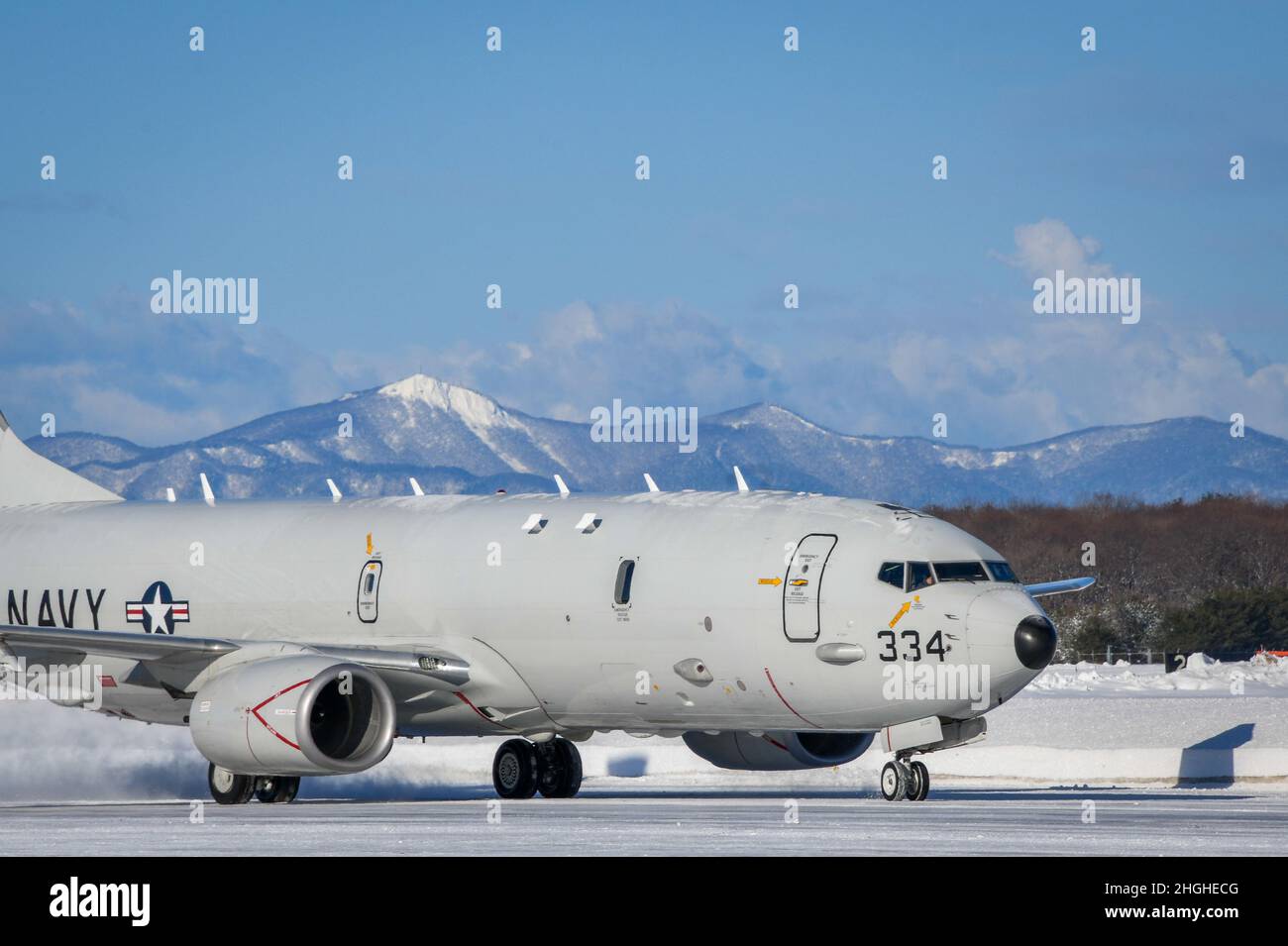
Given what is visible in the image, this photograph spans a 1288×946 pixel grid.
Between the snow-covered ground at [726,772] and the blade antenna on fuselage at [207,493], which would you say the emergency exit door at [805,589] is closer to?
the snow-covered ground at [726,772]

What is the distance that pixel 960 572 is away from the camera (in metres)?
27.9

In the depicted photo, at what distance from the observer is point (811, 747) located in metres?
32.0

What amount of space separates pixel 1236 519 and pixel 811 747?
121m

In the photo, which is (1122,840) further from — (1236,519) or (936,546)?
(1236,519)

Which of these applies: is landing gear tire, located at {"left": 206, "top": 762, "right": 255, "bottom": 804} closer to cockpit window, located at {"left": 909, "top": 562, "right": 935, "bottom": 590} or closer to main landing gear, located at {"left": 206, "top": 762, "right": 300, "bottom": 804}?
main landing gear, located at {"left": 206, "top": 762, "right": 300, "bottom": 804}

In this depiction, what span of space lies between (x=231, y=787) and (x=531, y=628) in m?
5.54

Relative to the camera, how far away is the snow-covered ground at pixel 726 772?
3756cm

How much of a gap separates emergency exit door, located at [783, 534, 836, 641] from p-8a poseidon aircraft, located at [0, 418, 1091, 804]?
0.03 m

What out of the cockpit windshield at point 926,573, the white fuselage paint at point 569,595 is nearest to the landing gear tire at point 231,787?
the white fuselage paint at point 569,595

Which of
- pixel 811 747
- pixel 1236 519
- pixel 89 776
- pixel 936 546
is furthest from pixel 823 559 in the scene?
pixel 1236 519

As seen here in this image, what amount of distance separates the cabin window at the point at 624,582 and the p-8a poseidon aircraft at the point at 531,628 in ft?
0.17

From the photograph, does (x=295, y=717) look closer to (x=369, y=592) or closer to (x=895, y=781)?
(x=369, y=592)

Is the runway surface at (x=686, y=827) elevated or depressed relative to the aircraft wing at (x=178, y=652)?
depressed

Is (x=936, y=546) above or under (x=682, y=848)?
above
